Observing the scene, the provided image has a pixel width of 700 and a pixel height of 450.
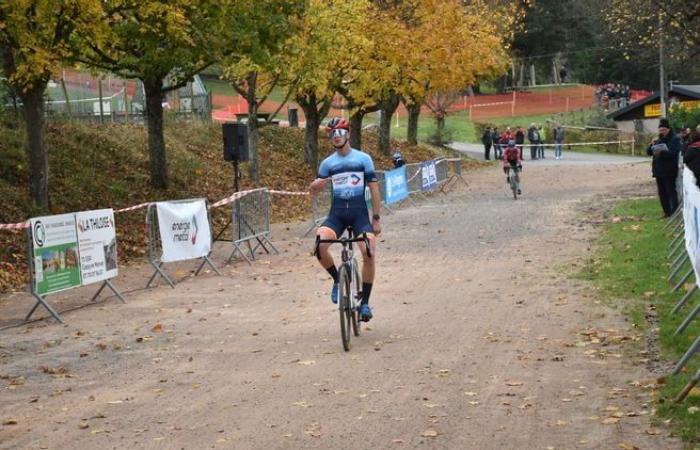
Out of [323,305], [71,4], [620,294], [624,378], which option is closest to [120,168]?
[71,4]

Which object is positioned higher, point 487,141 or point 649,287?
point 487,141

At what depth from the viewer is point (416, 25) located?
45562 millimetres

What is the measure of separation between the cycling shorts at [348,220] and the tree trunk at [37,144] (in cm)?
1125

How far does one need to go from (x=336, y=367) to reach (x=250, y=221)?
36.7 ft

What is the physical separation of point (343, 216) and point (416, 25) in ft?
114

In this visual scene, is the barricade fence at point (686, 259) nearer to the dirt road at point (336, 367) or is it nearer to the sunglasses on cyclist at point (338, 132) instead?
the dirt road at point (336, 367)

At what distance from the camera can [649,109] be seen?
6688cm

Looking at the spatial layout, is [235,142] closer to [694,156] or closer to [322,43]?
[322,43]

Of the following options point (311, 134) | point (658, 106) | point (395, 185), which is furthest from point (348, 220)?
point (658, 106)

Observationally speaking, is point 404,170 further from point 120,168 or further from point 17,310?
point 17,310

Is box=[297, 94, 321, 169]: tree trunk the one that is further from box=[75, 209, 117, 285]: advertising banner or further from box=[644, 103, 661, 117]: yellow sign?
box=[644, 103, 661, 117]: yellow sign

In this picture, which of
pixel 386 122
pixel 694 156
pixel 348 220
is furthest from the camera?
pixel 386 122

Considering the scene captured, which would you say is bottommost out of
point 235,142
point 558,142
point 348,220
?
point 558,142

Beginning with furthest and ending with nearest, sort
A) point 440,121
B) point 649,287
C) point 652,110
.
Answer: point 652,110, point 440,121, point 649,287
